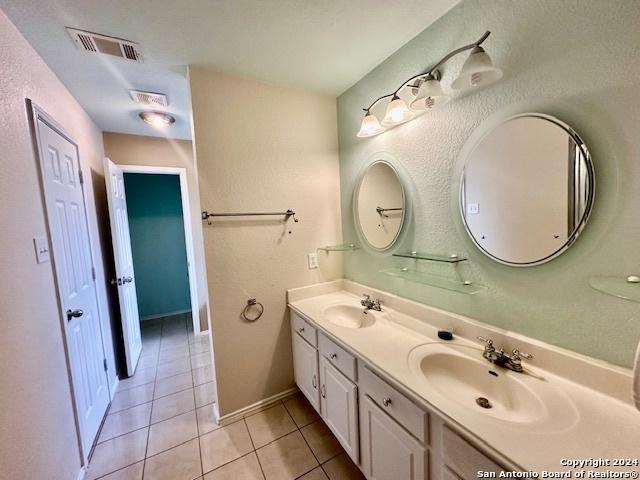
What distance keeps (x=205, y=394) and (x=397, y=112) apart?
8.48ft

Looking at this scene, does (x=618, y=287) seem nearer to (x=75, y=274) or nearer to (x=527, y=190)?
(x=527, y=190)

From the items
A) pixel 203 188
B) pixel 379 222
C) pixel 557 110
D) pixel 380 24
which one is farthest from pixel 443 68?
pixel 203 188

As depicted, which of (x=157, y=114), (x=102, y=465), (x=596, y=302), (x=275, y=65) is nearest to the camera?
(x=596, y=302)

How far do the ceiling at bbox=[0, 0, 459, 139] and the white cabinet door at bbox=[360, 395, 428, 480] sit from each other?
1900 mm

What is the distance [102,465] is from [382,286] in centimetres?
208

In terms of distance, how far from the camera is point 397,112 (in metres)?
1.43

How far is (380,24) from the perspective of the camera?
1.33 meters

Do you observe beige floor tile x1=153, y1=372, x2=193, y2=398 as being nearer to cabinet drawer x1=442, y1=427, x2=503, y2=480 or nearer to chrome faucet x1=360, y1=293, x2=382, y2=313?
chrome faucet x1=360, y1=293, x2=382, y2=313

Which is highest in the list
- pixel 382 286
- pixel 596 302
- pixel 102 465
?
pixel 596 302

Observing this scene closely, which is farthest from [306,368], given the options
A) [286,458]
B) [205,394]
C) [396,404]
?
[205,394]

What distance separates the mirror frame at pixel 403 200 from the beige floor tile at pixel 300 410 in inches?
51.6

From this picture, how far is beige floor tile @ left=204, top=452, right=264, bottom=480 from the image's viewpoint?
4.70 ft

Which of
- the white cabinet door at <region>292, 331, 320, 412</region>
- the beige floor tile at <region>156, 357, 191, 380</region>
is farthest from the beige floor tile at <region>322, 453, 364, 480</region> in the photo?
the beige floor tile at <region>156, 357, 191, 380</region>

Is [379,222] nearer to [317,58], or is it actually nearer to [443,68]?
[443,68]
